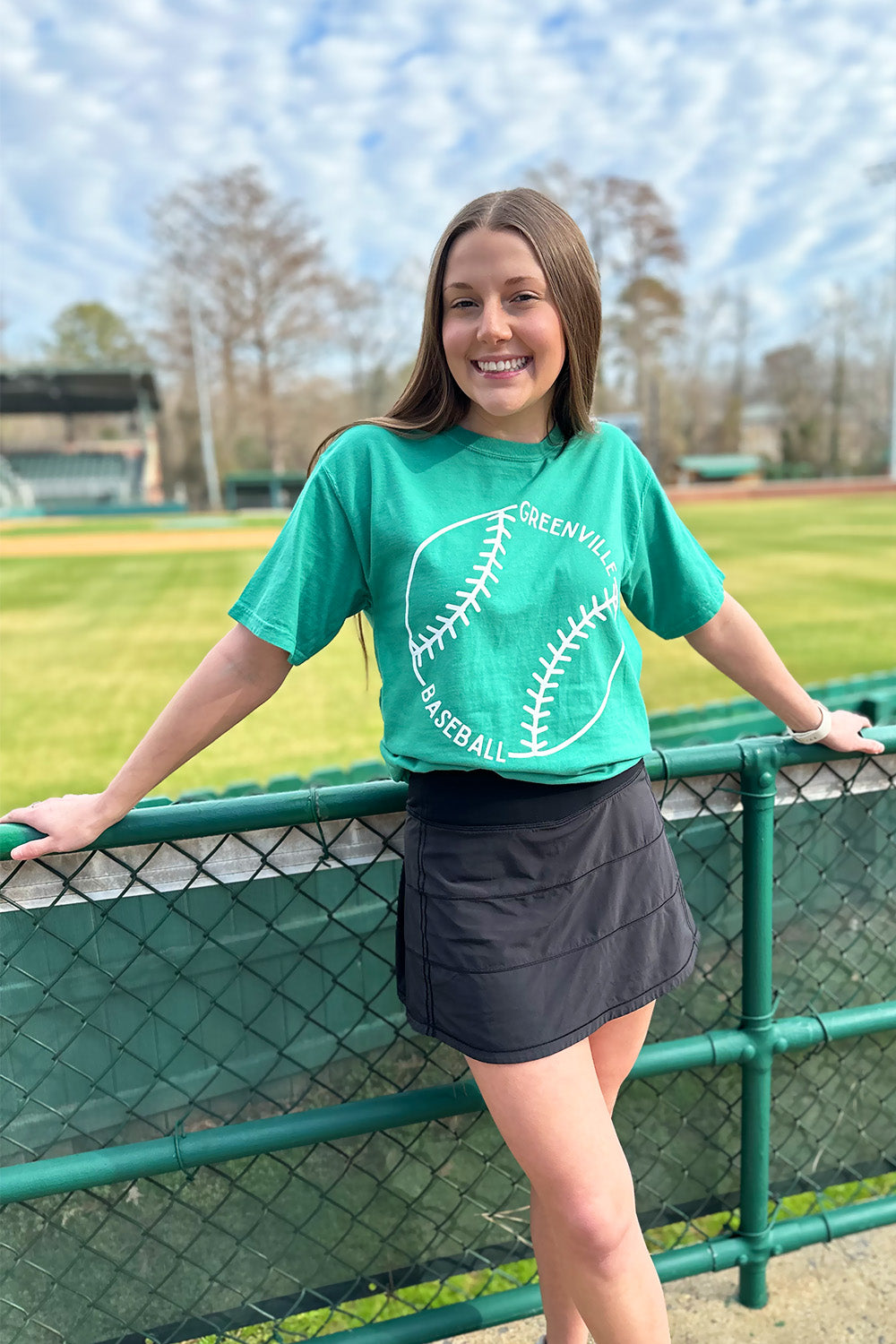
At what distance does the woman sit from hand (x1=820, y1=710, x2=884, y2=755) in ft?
1.81

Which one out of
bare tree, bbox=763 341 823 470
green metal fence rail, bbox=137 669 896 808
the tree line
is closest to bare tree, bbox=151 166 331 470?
the tree line

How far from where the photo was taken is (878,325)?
58.6 m

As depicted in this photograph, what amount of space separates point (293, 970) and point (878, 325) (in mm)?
66057

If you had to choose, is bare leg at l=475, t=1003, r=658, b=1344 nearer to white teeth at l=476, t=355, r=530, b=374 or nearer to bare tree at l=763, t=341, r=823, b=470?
white teeth at l=476, t=355, r=530, b=374

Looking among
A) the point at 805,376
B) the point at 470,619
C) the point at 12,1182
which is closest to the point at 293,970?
the point at 12,1182

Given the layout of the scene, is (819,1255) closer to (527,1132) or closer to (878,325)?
(527,1132)

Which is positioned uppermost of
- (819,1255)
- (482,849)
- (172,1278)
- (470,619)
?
(470,619)

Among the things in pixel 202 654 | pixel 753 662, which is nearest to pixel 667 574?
pixel 753 662

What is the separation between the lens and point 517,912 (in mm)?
1429

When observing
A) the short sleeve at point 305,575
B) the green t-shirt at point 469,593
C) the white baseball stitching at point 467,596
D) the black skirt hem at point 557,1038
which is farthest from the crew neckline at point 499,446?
the black skirt hem at point 557,1038

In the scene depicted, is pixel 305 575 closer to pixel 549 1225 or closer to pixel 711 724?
pixel 549 1225

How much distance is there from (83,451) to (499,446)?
189 feet

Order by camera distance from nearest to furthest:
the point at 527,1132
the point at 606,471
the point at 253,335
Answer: the point at 527,1132 → the point at 606,471 → the point at 253,335

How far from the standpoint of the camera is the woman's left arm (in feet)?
5.69
